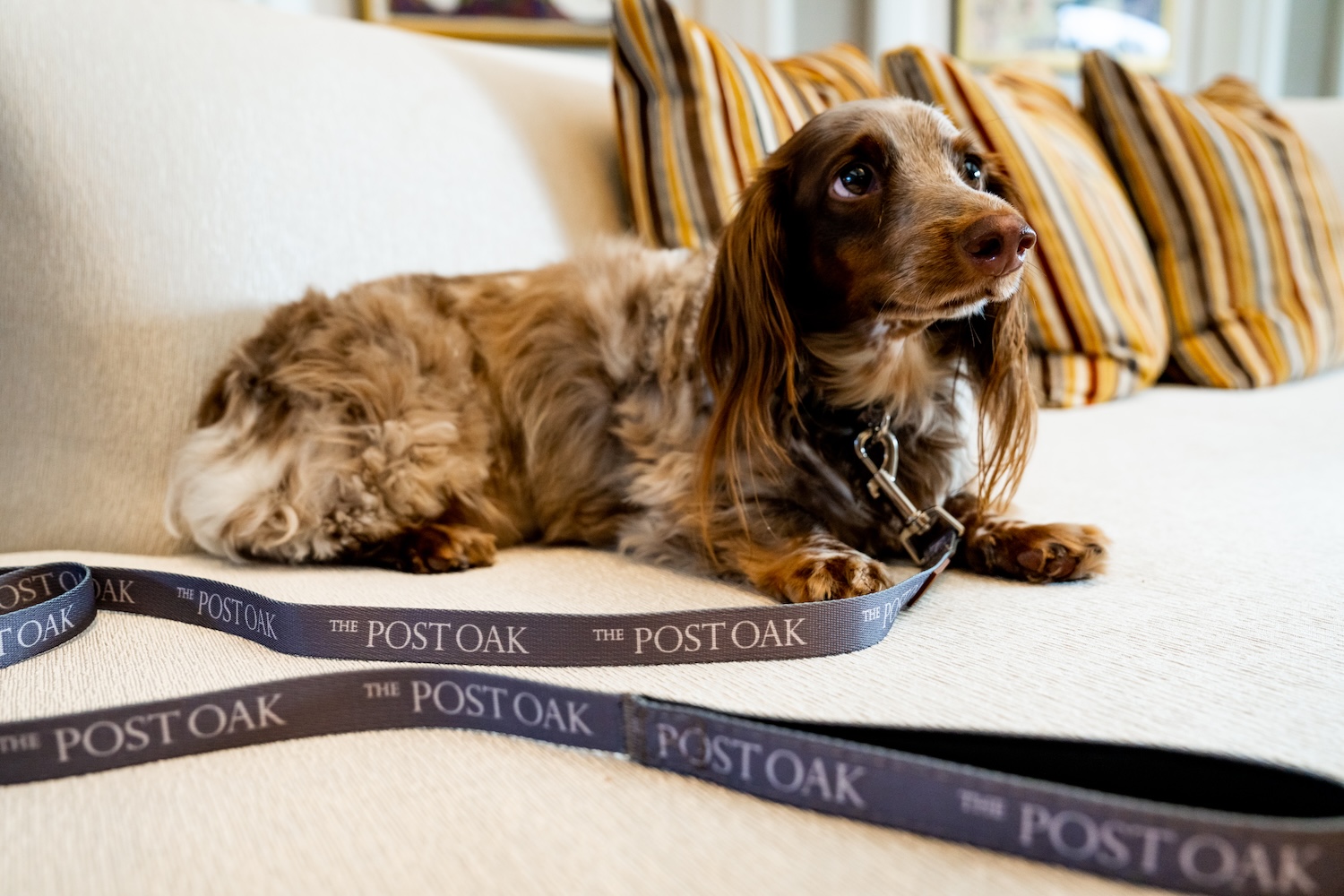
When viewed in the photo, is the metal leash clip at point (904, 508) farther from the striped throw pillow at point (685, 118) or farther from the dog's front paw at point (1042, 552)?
the striped throw pillow at point (685, 118)

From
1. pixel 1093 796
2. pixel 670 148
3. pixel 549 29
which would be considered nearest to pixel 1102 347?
pixel 670 148

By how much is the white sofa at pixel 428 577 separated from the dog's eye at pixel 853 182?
2.03ft

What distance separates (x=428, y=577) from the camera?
5.14 feet

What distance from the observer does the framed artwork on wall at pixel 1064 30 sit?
431 cm

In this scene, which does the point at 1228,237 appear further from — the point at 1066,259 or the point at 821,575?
the point at 821,575

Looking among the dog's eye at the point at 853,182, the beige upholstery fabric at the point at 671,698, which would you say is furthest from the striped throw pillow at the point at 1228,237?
the dog's eye at the point at 853,182

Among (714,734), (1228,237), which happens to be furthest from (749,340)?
(1228,237)

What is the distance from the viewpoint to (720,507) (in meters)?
1.60

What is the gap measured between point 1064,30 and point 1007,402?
11.9 ft

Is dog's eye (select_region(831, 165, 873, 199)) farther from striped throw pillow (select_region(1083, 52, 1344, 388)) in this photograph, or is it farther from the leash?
striped throw pillow (select_region(1083, 52, 1344, 388))

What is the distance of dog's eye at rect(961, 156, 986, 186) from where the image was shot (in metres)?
1.59

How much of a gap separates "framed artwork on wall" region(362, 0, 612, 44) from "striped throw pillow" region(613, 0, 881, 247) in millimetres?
1342

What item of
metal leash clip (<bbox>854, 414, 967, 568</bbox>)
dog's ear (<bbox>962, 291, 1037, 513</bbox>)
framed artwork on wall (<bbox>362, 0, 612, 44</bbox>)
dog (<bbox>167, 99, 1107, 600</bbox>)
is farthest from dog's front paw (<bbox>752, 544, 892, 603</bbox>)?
framed artwork on wall (<bbox>362, 0, 612, 44</bbox>)

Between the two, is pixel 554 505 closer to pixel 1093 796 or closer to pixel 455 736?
pixel 455 736
